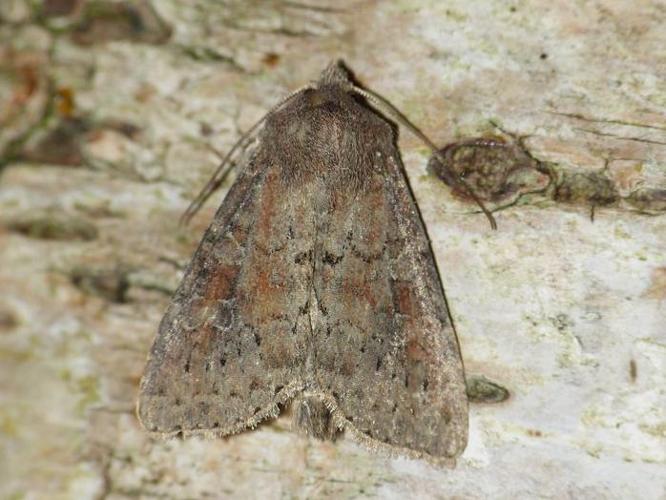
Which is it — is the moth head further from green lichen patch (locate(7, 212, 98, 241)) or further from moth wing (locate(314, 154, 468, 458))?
green lichen patch (locate(7, 212, 98, 241))

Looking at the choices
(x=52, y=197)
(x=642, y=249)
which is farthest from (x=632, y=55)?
(x=52, y=197)

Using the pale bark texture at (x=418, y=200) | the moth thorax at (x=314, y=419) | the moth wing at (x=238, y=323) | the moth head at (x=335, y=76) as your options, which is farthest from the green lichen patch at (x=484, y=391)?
the moth head at (x=335, y=76)

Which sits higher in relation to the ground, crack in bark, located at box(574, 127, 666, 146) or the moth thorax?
crack in bark, located at box(574, 127, 666, 146)

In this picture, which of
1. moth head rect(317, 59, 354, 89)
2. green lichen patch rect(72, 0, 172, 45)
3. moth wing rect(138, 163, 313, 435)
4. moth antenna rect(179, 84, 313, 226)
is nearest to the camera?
moth wing rect(138, 163, 313, 435)

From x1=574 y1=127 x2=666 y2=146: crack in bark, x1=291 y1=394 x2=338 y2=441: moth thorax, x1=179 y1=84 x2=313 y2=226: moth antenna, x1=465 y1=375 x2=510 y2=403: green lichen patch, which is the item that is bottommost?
x1=291 y1=394 x2=338 y2=441: moth thorax

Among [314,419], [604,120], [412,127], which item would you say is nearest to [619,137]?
[604,120]

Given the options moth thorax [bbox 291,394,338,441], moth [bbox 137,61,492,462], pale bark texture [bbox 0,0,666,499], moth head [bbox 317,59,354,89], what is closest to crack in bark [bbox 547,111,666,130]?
pale bark texture [bbox 0,0,666,499]

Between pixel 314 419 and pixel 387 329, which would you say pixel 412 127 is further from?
pixel 314 419

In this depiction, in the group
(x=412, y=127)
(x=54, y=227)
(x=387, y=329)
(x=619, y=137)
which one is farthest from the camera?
(x=54, y=227)
